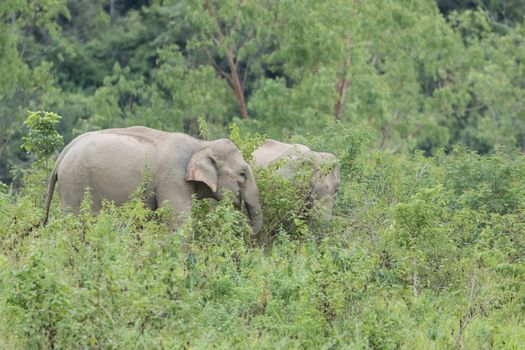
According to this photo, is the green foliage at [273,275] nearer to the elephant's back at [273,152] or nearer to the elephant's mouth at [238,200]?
the elephant's mouth at [238,200]

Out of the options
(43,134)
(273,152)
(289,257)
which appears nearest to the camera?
(289,257)

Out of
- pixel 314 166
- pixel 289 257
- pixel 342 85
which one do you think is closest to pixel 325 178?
pixel 314 166

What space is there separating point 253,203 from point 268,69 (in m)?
17.4

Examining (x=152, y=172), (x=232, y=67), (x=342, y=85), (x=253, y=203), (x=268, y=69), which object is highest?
(x=152, y=172)

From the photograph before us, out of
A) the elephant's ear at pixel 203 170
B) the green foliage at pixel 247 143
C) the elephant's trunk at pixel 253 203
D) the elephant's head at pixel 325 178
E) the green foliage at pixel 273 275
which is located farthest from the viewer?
the green foliage at pixel 247 143

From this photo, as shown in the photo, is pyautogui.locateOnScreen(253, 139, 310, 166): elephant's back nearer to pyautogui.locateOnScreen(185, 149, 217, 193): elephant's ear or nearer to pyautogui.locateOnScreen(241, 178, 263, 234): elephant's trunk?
pyautogui.locateOnScreen(241, 178, 263, 234): elephant's trunk

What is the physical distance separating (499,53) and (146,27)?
7.99 metres

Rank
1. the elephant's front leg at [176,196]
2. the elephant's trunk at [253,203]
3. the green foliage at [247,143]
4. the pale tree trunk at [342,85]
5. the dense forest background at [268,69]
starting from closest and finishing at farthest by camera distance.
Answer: the elephant's front leg at [176,196] → the elephant's trunk at [253,203] → the green foliage at [247,143] → the dense forest background at [268,69] → the pale tree trunk at [342,85]

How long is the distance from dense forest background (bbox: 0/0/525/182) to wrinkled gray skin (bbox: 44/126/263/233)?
10.2 m

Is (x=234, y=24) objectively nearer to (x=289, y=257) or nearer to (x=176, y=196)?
(x=176, y=196)

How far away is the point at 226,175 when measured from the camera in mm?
14117

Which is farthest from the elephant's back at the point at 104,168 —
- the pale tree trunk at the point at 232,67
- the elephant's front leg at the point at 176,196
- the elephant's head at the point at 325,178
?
the pale tree trunk at the point at 232,67

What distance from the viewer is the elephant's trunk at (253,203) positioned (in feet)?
45.9

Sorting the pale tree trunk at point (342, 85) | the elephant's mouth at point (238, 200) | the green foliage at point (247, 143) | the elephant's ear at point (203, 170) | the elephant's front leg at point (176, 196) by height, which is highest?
the elephant's ear at point (203, 170)
